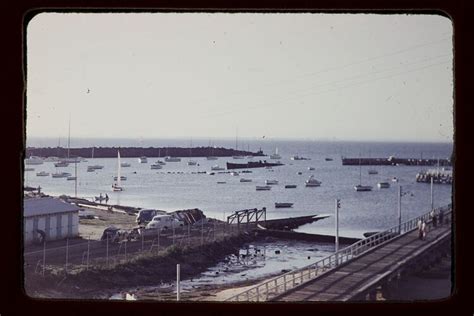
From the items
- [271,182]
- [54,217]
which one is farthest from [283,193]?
[54,217]

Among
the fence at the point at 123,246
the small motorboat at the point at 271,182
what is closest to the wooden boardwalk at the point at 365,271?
the fence at the point at 123,246

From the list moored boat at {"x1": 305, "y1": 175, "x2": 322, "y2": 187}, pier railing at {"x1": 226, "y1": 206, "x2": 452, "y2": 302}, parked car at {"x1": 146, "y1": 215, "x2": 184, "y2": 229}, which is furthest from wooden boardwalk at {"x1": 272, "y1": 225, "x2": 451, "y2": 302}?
moored boat at {"x1": 305, "y1": 175, "x2": 322, "y2": 187}

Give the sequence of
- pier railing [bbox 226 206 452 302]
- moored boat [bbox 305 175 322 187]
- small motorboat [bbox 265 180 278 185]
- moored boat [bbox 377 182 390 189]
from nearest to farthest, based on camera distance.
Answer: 1. pier railing [bbox 226 206 452 302]
2. moored boat [bbox 377 182 390 189]
3. moored boat [bbox 305 175 322 187]
4. small motorboat [bbox 265 180 278 185]

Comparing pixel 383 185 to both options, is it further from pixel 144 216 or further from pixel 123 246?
pixel 123 246

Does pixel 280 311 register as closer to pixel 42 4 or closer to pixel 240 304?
pixel 240 304

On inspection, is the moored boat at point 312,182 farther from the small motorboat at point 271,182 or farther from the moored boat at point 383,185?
the moored boat at point 383,185

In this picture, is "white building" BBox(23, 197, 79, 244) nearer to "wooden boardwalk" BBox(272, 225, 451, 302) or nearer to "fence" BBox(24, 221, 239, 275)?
"fence" BBox(24, 221, 239, 275)
